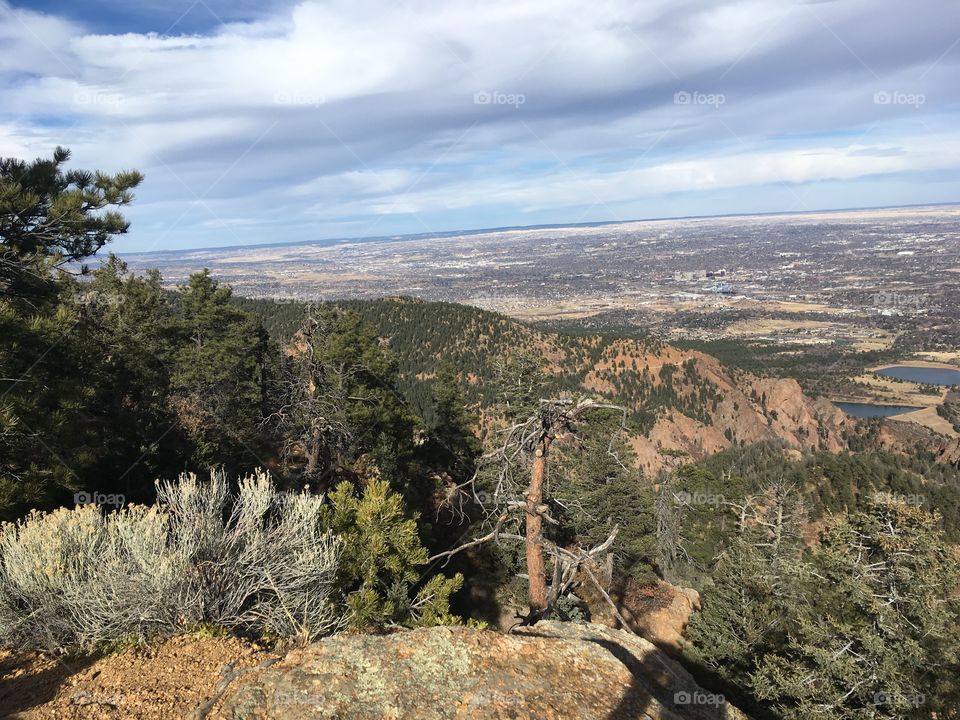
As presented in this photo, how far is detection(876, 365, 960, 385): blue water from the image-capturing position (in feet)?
427

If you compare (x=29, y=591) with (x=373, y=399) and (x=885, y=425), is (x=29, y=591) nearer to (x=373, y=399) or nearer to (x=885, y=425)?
(x=373, y=399)

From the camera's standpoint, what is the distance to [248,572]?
6234 millimetres

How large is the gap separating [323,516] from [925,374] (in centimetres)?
17152

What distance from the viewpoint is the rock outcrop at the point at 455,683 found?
13.6 feet

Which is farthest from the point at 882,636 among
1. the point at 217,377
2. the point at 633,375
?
the point at 633,375

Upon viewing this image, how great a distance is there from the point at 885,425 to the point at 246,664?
10599 centimetres
